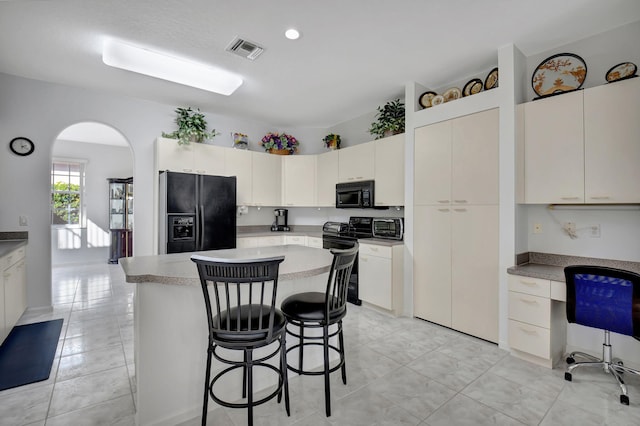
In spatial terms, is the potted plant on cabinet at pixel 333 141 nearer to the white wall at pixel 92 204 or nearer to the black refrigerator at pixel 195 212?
the black refrigerator at pixel 195 212

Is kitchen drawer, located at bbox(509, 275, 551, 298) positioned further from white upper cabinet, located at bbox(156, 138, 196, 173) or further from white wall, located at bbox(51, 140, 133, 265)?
white wall, located at bbox(51, 140, 133, 265)

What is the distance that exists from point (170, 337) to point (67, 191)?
23.0ft

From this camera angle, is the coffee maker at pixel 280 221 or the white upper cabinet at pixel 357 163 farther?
the coffee maker at pixel 280 221

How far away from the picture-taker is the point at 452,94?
3.36 m

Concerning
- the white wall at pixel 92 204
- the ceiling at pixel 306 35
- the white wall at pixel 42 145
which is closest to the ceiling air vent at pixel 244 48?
the ceiling at pixel 306 35

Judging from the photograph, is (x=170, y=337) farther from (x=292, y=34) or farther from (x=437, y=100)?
(x=437, y=100)

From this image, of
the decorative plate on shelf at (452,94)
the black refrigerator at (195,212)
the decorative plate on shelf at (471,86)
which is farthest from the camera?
the black refrigerator at (195,212)

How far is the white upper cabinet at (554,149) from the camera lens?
241 centimetres

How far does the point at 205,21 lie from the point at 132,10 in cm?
52

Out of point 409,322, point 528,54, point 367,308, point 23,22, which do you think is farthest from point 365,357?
point 23,22

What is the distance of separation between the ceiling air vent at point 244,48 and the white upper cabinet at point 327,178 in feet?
6.67

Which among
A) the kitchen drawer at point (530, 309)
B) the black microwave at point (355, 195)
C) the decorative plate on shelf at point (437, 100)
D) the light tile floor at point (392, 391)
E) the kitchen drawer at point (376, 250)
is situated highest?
the decorative plate on shelf at point (437, 100)

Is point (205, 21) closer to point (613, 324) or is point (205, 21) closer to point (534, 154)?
point (534, 154)

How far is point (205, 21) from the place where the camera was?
2391 millimetres
